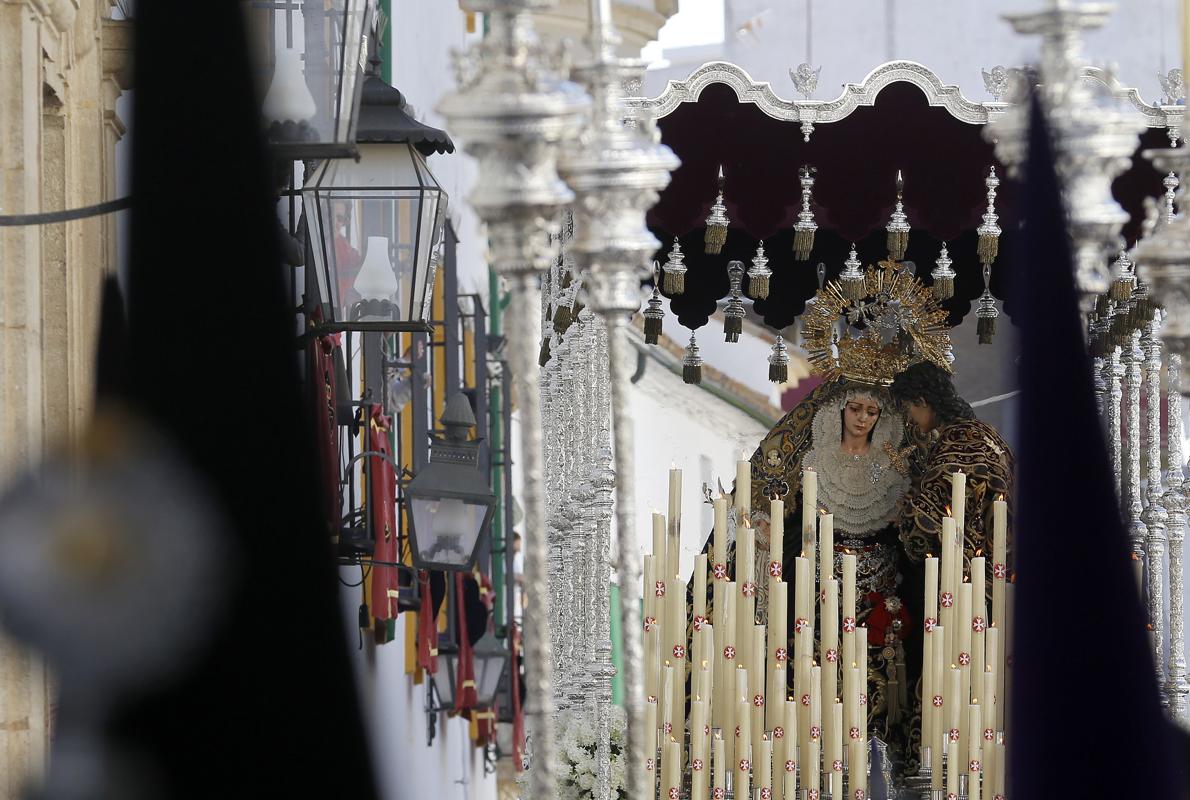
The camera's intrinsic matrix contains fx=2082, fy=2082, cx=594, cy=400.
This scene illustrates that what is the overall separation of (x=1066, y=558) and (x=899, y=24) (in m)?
11.6

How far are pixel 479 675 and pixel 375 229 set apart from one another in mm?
5308

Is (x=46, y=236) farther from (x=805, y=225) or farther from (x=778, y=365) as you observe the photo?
(x=778, y=365)

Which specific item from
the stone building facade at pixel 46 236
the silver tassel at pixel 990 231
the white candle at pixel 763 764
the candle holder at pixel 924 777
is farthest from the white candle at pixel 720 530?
the stone building facade at pixel 46 236

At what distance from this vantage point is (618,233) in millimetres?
2705

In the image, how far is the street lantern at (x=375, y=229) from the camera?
469 cm

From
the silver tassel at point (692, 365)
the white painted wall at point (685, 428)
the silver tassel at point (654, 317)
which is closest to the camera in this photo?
the silver tassel at point (654, 317)

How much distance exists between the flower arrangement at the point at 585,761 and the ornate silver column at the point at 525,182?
12.8 feet

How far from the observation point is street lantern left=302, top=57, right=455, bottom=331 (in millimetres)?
4688

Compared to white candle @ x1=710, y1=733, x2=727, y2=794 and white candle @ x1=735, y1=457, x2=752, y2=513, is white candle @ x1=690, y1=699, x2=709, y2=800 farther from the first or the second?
white candle @ x1=735, y1=457, x2=752, y2=513

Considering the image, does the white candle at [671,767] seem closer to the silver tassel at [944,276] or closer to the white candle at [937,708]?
the white candle at [937,708]

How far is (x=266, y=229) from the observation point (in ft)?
6.35

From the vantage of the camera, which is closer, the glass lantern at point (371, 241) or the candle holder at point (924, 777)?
the glass lantern at point (371, 241)

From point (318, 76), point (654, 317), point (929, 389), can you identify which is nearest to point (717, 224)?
point (654, 317)

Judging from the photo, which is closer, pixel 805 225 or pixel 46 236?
pixel 46 236
